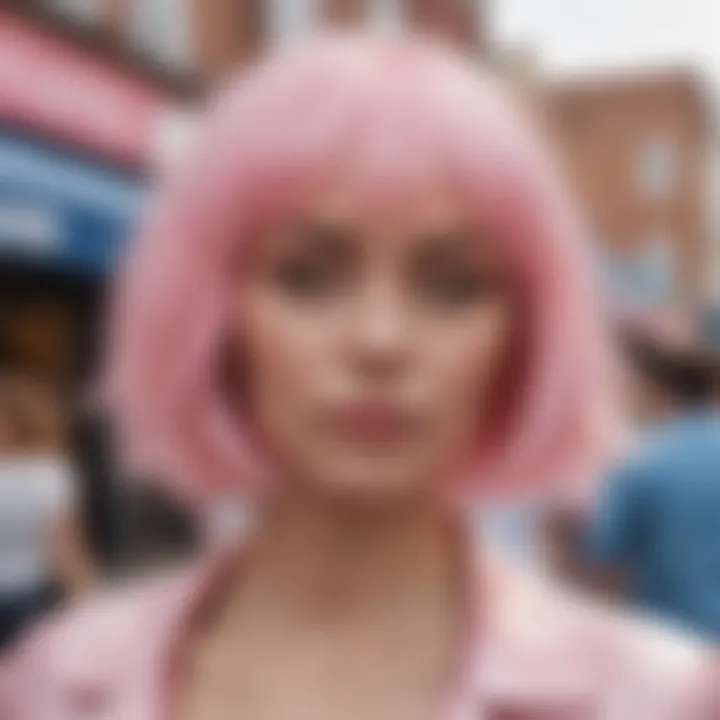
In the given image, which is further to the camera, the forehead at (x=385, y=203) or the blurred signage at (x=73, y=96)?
the blurred signage at (x=73, y=96)

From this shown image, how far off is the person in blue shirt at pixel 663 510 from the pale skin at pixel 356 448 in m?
0.13

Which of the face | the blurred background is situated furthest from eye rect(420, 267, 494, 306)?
the blurred background

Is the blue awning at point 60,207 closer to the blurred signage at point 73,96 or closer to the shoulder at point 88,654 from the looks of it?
the blurred signage at point 73,96

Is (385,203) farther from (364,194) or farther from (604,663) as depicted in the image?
(604,663)

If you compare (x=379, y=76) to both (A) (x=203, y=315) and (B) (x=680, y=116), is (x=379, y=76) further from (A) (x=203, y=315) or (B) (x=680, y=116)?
(B) (x=680, y=116)

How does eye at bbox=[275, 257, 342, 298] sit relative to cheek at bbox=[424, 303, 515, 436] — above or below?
above

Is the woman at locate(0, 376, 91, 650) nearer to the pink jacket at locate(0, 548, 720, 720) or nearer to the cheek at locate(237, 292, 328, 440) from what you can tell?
the pink jacket at locate(0, 548, 720, 720)

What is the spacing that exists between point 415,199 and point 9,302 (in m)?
0.28

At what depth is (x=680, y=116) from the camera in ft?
2.44

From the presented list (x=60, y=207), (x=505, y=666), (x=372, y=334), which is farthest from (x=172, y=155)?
(x=505, y=666)

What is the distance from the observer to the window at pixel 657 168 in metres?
0.72

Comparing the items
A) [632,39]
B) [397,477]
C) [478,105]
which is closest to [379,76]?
[478,105]

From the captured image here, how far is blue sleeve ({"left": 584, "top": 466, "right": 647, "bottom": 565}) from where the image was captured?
0.66 m

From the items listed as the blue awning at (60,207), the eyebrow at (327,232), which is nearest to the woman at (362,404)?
the eyebrow at (327,232)
